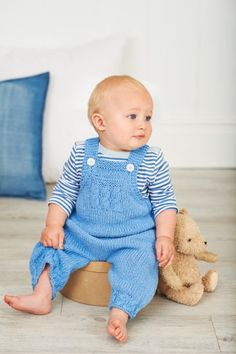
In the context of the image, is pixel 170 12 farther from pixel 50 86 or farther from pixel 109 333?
pixel 109 333

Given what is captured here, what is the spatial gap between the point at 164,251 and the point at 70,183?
280 mm

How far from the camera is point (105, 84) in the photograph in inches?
58.9

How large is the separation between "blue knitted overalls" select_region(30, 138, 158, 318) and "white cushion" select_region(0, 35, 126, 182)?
93cm

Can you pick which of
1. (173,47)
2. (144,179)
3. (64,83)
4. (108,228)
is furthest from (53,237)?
(173,47)

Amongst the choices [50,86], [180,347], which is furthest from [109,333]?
[50,86]

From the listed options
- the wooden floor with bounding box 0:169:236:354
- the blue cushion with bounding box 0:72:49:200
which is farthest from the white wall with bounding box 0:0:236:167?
the wooden floor with bounding box 0:169:236:354

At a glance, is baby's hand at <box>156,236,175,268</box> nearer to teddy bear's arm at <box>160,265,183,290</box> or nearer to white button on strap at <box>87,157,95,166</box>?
teddy bear's arm at <box>160,265,183,290</box>

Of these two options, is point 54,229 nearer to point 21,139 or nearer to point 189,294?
point 189,294

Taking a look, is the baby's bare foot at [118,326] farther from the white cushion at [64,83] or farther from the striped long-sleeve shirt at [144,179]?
the white cushion at [64,83]

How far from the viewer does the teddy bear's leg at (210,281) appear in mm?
1604

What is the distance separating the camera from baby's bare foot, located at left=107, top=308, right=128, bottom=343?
52.6 inches

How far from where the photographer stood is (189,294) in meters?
1.54

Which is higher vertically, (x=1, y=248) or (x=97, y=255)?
(x=97, y=255)

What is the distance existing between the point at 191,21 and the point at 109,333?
1.72 metres
